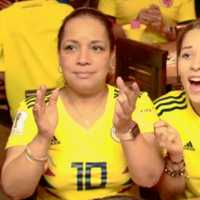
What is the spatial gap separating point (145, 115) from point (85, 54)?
0.30 metres

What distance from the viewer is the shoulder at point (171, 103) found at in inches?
76.4

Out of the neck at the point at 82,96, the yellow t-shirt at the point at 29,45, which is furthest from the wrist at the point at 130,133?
the yellow t-shirt at the point at 29,45

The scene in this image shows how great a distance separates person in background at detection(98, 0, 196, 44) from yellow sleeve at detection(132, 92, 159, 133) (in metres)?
1.23

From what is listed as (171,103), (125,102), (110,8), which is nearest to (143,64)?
(171,103)

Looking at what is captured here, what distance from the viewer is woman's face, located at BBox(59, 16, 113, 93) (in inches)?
70.7

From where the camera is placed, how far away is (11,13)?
262cm

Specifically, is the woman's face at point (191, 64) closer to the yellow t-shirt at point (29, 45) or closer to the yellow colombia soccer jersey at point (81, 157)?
the yellow colombia soccer jersey at point (81, 157)

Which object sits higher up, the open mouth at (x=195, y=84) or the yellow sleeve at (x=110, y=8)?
the open mouth at (x=195, y=84)

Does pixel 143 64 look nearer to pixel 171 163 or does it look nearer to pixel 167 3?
pixel 171 163

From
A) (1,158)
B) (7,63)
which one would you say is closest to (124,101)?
(1,158)

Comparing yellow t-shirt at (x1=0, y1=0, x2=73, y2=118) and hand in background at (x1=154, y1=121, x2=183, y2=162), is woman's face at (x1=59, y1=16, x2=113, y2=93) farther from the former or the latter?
yellow t-shirt at (x1=0, y1=0, x2=73, y2=118)

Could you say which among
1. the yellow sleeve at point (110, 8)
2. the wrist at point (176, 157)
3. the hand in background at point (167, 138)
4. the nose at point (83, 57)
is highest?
the nose at point (83, 57)

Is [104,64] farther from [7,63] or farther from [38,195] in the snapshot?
[7,63]

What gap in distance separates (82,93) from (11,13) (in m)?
0.94
